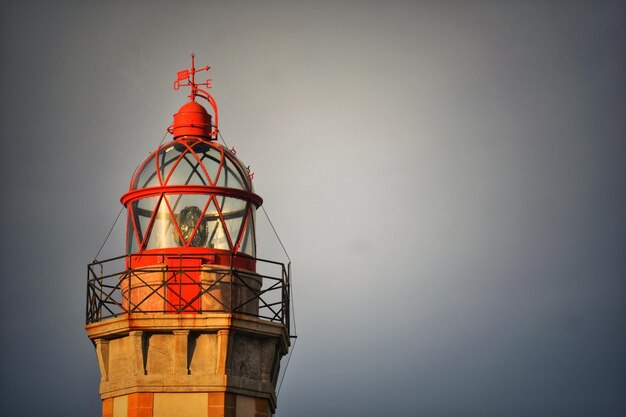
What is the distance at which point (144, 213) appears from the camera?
173 ft

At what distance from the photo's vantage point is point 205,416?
5144cm

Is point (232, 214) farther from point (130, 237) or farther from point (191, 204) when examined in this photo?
point (130, 237)

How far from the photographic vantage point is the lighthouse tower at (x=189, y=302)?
5166 cm

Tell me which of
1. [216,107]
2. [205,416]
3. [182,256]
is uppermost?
[216,107]

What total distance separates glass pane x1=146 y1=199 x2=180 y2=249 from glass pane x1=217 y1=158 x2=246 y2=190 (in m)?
1.28

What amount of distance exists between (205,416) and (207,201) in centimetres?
452

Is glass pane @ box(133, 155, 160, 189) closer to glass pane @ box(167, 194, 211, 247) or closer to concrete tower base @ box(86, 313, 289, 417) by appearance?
glass pane @ box(167, 194, 211, 247)

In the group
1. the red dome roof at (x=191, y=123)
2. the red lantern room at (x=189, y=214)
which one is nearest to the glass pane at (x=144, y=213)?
the red lantern room at (x=189, y=214)

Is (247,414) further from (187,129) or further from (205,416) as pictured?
(187,129)

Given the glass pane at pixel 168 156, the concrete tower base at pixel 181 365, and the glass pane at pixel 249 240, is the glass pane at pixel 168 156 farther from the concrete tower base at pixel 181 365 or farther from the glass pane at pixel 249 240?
the concrete tower base at pixel 181 365

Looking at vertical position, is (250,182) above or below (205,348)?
above

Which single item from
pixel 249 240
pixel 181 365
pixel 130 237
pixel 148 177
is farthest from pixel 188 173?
pixel 181 365

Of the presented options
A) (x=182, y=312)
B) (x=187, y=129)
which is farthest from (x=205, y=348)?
(x=187, y=129)

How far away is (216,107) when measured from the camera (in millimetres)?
54188
